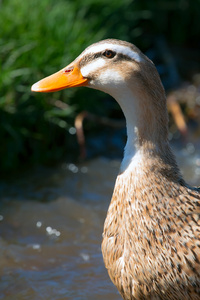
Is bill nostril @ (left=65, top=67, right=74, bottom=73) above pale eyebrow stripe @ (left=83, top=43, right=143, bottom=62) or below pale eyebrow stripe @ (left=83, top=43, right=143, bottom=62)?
above

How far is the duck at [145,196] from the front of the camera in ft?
10.0

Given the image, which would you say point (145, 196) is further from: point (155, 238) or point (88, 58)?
point (88, 58)

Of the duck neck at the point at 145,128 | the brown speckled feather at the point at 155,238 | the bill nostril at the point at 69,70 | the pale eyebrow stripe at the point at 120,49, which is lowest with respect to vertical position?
the brown speckled feather at the point at 155,238

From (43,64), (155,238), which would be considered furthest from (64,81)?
(43,64)

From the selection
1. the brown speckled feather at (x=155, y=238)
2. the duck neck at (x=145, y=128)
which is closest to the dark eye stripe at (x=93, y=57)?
the duck neck at (x=145, y=128)

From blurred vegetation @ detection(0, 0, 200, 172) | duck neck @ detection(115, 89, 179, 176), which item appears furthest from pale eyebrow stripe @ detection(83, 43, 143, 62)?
blurred vegetation @ detection(0, 0, 200, 172)

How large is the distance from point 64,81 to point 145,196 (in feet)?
2.74

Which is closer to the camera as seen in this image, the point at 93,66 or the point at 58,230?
the point at 93,66

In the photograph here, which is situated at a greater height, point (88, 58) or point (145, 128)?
point (88, 58)

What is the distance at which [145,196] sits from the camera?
3.18 meters

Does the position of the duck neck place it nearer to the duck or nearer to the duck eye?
the duck

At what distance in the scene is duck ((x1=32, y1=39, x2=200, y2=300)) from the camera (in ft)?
10.0

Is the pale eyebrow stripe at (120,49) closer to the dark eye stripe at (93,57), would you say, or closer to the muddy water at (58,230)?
the dark eye stripe at (93,57)

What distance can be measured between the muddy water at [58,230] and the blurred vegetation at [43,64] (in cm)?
30
